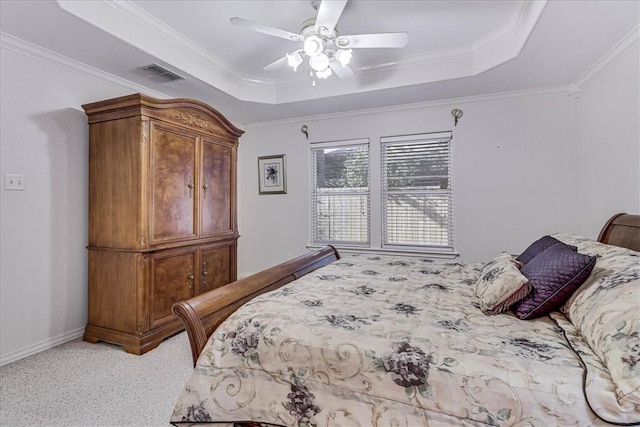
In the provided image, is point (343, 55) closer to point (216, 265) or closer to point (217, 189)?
point (217, 189)

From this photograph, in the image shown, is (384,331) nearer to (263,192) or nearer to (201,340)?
(201,340)

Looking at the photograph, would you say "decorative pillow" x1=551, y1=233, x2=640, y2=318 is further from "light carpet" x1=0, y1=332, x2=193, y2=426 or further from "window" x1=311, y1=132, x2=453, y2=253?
"window" x1=311, y1=132, x2=453, y2=253

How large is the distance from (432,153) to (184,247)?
297 cm

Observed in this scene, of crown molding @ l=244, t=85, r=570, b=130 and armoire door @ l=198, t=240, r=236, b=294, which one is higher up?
crown molding @ l=244, t=85, r=570, b=130

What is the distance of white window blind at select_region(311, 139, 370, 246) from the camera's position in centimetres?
417

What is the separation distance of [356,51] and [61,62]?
2.57 metres

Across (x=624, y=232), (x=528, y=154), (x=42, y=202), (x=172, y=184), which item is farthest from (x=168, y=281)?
(x=528, y=154)

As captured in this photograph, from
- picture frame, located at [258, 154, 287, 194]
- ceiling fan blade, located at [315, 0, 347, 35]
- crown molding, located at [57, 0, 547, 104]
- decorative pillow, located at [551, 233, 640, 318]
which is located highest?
crown molding, located at [57, 0, 547, 104]

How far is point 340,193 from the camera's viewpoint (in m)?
4.30

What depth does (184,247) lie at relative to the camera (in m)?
2.93

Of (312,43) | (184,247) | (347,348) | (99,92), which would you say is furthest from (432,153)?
(99,92)

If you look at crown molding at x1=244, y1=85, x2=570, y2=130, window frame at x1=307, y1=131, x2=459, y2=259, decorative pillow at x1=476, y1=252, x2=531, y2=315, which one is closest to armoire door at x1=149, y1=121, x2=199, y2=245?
crown molding at x1=244, y1=85, x2=570, y2=130

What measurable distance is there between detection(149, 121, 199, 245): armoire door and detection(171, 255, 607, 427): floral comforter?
1614 mm

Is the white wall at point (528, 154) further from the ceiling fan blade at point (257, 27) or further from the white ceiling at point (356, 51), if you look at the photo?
the ceiling fan blade at point (257, 27)
